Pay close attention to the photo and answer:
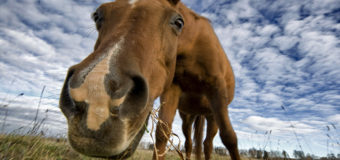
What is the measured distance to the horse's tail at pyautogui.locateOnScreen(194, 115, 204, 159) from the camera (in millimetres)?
6834

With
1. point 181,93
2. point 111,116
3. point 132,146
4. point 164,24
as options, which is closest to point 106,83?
point 111,116

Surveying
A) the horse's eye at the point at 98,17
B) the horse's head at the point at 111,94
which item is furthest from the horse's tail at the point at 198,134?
the horse's eye at the point at 98,17

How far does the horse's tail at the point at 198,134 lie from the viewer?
6.83 meters

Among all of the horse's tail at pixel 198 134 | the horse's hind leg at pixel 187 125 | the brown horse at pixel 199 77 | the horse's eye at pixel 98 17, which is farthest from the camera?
the horse's hind leg at pixel 187 125

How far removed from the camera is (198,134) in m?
7.20

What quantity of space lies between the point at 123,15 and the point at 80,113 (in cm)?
122

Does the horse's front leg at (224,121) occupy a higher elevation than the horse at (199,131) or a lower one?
higher

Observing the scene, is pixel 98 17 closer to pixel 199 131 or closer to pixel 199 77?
pixel 199 77

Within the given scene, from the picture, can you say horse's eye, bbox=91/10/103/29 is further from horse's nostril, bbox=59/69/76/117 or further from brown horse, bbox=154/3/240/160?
brown horse, bbox=154/3/240/160

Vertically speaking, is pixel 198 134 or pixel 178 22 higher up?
pixel 178 22

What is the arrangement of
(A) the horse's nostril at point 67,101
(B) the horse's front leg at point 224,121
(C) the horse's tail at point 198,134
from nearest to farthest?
(A) the horse's nostril at point 67,101 < (B) the horse's front leg at point 224,121 < (C) the horse's tail at point 198,134

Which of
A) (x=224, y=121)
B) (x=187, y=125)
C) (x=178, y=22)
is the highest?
(x=178, y=22)

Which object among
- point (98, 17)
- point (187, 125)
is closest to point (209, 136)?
point (187, 125)

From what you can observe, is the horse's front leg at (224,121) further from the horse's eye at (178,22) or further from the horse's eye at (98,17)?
the horse's eye at (98,17)
